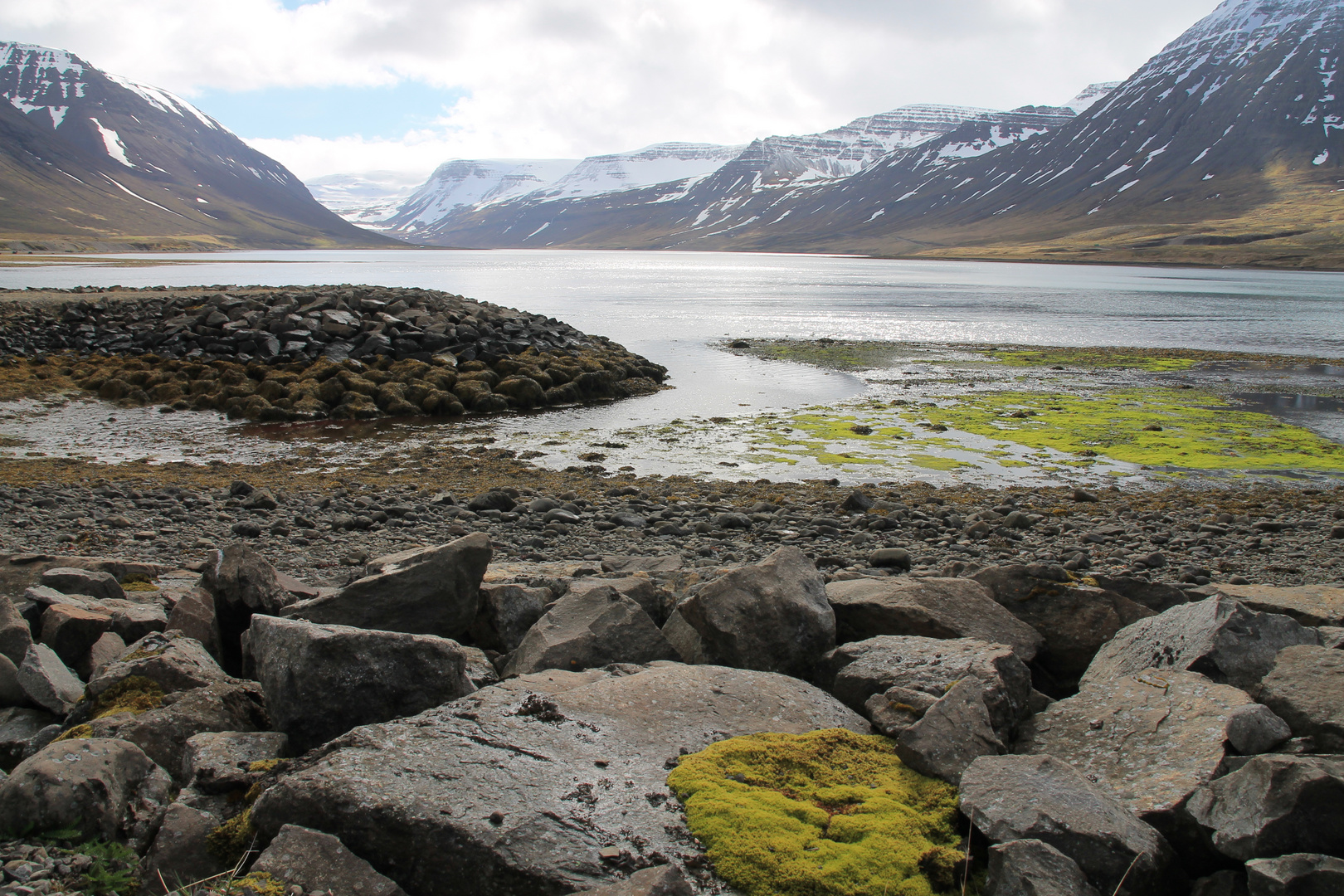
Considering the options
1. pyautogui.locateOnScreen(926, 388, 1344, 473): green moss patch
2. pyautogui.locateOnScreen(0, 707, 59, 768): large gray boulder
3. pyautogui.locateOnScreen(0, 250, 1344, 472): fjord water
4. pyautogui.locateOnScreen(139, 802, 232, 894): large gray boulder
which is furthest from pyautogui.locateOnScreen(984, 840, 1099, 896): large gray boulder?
pyautogui.locateOnScreen(0, 250, 1344, 472): fjord water

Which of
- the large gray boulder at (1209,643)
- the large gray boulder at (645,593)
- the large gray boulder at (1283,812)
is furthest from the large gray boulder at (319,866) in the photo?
the large gray boulder at (1209,643)

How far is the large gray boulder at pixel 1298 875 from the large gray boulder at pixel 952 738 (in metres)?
1.42

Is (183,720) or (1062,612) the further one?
(1062,612)

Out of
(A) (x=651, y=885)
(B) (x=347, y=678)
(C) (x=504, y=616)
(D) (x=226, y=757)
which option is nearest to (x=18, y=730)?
(D) (x=226, y=757)

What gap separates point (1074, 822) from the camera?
407 cm

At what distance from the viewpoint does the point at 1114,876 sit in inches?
155

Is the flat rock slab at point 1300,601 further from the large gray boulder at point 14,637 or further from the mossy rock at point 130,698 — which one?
the large gray boulder at point 14,637

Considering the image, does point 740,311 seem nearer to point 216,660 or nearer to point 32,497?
point 32,497

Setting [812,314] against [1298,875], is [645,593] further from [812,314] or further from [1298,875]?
[812,314]

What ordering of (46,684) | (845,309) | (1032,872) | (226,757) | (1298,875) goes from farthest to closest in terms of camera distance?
(845,309) < (46,684) < (226,757) < (1032,872) < (1298,875)

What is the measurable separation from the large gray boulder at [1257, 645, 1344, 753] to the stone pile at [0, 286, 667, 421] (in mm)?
24213

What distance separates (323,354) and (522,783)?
30.4m

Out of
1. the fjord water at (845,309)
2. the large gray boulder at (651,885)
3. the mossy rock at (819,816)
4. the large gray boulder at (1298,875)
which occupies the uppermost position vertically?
the fjord water at (845,309)

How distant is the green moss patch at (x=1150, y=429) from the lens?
795 inches
